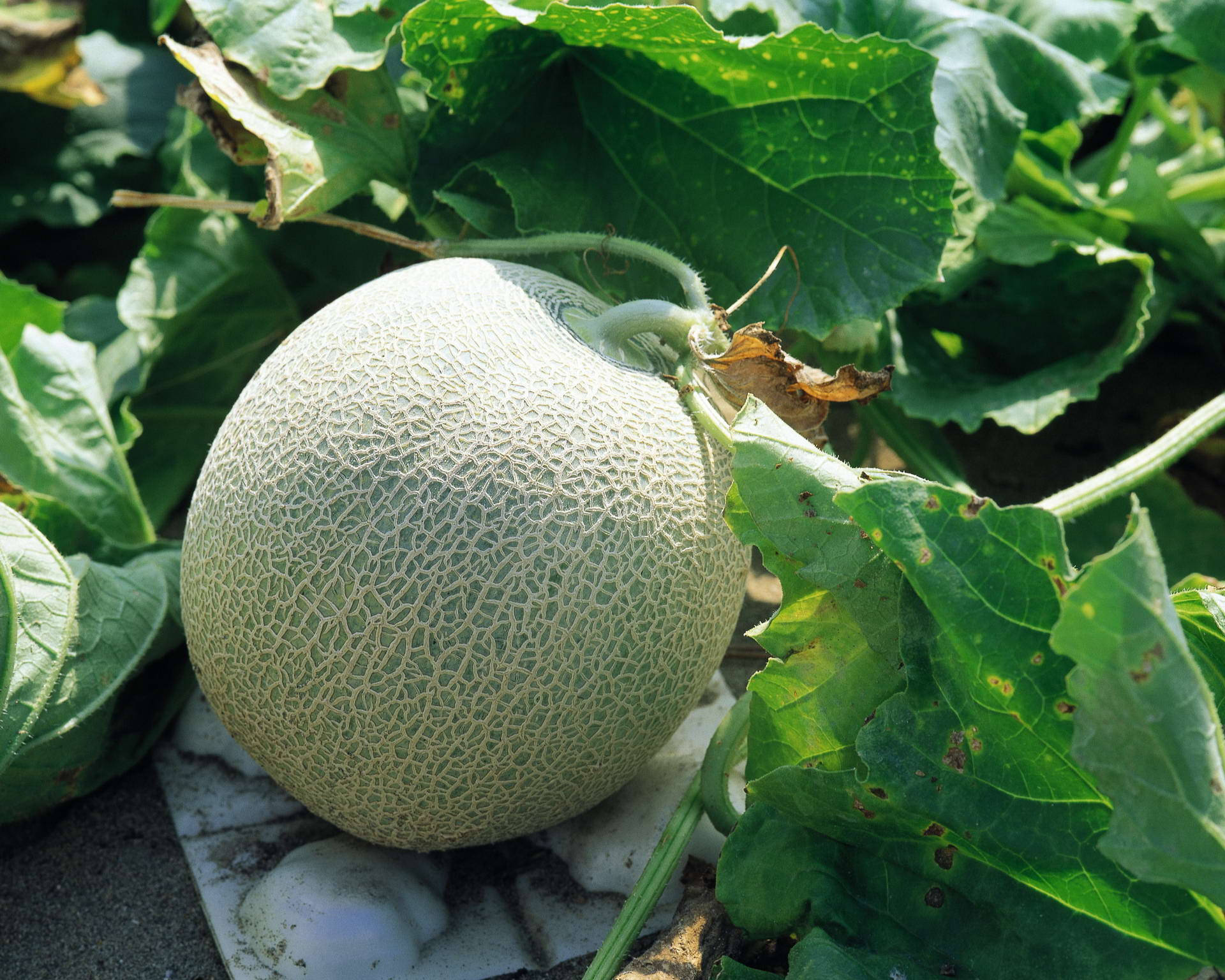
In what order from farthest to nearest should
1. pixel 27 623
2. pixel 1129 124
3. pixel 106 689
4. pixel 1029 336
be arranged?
pixel 1129 124 → pixel 1029 336 → pixel 106 689 → pixel 27 623

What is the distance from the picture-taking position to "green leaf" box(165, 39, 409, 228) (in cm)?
171

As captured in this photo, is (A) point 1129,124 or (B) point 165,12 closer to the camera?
(B) point 165,12

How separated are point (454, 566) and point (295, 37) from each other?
104 cm

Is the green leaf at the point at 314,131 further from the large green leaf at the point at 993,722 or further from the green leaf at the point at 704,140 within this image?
the large green leaf at the point at 993,722

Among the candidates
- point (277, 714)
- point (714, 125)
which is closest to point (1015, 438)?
point (714, 125)

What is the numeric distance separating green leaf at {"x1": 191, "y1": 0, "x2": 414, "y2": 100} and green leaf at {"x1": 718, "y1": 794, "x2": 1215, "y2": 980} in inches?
52.5

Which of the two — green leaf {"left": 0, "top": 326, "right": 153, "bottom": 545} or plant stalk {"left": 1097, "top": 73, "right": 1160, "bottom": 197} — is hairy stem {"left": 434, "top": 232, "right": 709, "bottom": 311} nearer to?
green leaf {"left": 0, "top": 326, "right": 153, "bottom": 545}

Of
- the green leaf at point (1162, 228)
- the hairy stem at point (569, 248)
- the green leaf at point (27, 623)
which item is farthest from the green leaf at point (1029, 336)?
the green leaf at point (27, 623)

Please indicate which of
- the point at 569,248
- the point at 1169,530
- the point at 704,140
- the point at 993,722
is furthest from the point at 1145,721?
the point at 1169,530

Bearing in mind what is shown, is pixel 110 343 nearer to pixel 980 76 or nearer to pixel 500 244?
pixel 500 244

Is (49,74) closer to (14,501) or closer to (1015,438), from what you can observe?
(14,501)

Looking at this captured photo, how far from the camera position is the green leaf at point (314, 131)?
1.71 metres

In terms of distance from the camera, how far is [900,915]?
1.36 m

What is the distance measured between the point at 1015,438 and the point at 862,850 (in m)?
1.61
